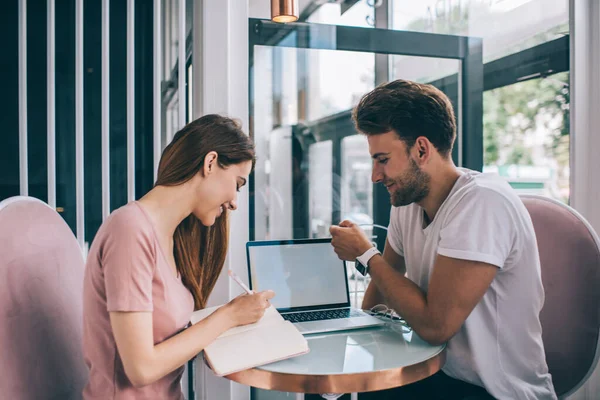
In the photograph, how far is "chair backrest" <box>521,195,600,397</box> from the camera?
168 centimetres

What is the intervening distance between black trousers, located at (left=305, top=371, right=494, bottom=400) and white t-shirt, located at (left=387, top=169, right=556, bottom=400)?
24 millimetres

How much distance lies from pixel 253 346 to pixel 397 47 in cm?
159

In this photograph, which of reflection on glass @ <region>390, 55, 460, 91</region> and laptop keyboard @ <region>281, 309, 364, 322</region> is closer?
laptop keyboard @ <region>281, 309, 364, 322</region>

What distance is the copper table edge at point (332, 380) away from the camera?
108cm

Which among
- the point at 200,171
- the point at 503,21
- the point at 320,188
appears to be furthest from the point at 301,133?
the point at 503,21

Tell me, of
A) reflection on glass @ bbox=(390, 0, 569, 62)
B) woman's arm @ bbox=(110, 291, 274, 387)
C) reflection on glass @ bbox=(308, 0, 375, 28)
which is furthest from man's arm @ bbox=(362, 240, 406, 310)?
reflection on glass @ bbox=(390, 0, 569, 62)

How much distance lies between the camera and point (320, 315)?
157 cm

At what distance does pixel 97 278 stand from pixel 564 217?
1550mm

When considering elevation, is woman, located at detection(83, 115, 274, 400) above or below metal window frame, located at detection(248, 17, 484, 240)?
below

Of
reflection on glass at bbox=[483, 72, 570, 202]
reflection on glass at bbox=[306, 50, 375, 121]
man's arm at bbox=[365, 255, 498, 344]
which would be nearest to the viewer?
man's arm at bbox=[365, 255, 498, 344]

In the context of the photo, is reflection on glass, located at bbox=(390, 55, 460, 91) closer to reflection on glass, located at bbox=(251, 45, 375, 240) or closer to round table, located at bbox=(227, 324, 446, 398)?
reflection on glass, located at bbox=(251, 45, 375, 240)

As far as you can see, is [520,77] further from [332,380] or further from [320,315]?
[332,380]

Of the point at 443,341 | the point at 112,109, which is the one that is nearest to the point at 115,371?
the point at 443,341

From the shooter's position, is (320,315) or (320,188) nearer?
(320,315)
